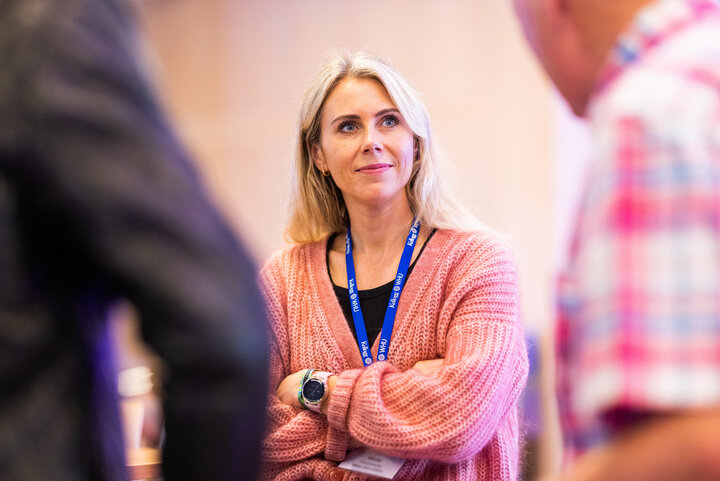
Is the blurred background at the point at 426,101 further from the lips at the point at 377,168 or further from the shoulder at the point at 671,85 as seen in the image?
the shoulder at the point at 671,85

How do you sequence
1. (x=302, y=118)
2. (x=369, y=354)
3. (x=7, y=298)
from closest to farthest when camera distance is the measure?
(x=7, y=298)
(x=369, y=354)
(x=302, y=118)

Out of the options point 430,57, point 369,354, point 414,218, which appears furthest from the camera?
point 430,57

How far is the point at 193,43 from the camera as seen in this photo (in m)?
7.82

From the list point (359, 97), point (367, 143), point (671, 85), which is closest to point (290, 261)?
point (367, 143)

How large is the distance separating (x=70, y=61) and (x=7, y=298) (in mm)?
252

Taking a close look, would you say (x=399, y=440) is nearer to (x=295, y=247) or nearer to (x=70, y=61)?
(x=295, y=247)

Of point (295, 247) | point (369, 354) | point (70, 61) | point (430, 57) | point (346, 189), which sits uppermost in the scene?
point (430, 57)

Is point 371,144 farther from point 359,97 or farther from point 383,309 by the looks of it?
point 383,309

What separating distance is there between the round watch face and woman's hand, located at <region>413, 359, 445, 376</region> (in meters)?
0.26

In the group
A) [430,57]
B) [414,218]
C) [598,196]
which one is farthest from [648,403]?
[430,57]

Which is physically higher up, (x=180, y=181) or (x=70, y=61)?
(x=70, y=61)

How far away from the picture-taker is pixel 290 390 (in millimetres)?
2219

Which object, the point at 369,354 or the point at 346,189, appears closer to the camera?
the point at 369,354

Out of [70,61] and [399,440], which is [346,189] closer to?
[399,440]
